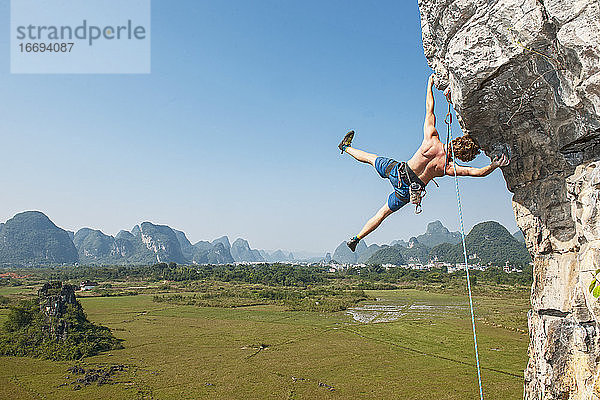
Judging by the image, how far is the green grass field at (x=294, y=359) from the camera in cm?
1126

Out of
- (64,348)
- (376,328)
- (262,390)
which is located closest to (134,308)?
(64,348)

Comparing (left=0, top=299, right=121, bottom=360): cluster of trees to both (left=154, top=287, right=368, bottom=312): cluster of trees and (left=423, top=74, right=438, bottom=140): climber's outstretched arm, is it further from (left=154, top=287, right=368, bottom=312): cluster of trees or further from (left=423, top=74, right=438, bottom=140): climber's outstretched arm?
(left=423, top=74, right=438, bottom=140): climber's outstretched arm

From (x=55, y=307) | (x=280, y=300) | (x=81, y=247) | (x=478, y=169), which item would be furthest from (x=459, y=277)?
(x=81, y=247)

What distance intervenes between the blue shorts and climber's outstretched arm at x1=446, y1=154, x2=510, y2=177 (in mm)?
360

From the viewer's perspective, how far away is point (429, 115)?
311 cm

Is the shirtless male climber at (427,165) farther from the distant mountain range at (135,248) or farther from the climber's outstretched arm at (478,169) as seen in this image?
the distant mountain range at (135,248)

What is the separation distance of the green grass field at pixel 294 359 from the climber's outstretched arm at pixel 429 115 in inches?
378

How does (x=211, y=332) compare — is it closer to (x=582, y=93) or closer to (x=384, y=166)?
(x=384, y=166)

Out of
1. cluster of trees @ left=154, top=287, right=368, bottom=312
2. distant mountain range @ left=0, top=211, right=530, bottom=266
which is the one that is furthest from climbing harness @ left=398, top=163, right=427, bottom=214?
distant mountain range @ left=0, top=211, right=530, bottom=266

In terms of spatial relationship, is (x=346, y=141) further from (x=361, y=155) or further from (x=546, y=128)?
(x=546, y=128)

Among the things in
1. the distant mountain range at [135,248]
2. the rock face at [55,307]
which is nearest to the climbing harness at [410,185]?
the rock face at [55,307]

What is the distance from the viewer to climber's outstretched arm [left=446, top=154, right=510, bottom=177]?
2.89 m

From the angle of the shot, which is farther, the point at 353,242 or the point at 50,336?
the point at 50,336

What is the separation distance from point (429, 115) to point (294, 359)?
528 inches
